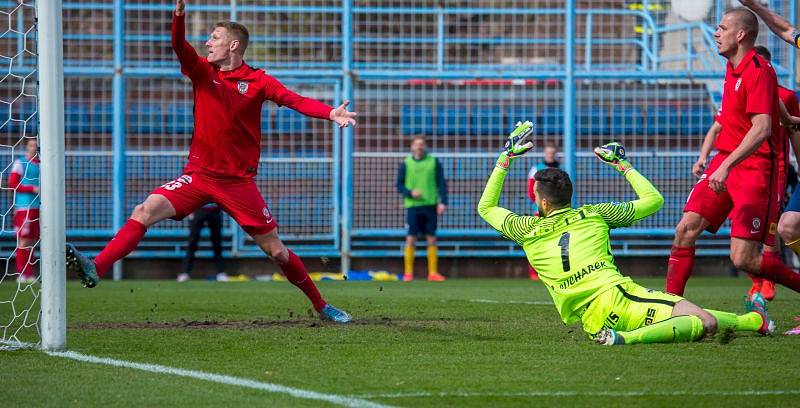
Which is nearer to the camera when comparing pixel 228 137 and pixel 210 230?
pixel 228 137

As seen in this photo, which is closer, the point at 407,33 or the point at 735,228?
the point at 735,228

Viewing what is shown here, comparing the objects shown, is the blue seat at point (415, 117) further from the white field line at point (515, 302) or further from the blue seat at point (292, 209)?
the white field line at point (515, 302)

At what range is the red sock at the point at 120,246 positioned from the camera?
811 cm

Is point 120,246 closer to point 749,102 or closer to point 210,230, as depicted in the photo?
point 749,102

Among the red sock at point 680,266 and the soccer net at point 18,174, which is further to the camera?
the soccer net at point 18,174

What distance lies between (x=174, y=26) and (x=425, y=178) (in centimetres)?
1036

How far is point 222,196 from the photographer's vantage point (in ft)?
29.7

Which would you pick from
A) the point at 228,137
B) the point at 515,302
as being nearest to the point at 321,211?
the point at 515,302

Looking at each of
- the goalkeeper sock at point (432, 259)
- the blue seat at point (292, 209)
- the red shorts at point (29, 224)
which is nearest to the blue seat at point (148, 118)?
the blue seat at point (292, 209)

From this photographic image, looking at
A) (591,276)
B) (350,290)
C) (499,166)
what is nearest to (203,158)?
(499,166)

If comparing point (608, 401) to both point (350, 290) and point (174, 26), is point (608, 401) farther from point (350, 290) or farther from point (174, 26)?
point (350, 290)

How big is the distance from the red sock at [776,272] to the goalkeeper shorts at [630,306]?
Result: 158 cm

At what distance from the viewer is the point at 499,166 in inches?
301

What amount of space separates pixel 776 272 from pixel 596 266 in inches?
80.0
